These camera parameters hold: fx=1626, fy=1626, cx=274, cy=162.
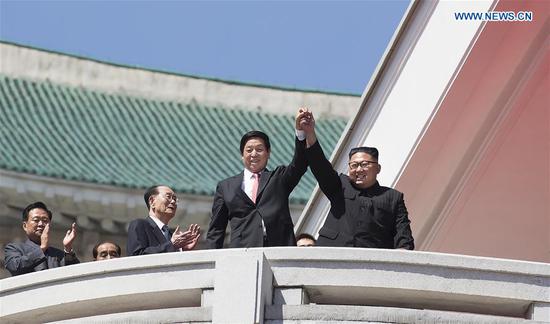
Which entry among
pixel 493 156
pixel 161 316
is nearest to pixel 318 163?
pixel 161 316

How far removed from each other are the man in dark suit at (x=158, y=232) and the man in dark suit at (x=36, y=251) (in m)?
0.48

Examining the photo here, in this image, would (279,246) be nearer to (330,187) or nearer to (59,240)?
(330,187)

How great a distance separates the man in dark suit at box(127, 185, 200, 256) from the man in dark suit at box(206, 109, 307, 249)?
0.92 ft

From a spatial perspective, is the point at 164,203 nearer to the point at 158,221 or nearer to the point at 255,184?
the point at 158,221

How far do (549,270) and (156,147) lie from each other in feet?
50.4

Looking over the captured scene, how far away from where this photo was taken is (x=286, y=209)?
380 inches

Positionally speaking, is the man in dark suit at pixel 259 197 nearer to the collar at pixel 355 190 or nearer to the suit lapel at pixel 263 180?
the suit lapel at pixel 263 180

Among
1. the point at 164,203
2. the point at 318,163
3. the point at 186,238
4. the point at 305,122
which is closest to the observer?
the point at 305,122

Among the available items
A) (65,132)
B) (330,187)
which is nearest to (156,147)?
(65,132)

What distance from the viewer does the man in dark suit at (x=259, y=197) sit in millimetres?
9523

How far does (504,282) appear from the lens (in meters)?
8.77

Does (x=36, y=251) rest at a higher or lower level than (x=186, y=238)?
lower

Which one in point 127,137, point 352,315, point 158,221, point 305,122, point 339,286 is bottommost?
point 352,315

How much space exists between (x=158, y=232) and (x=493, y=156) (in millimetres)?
4284
